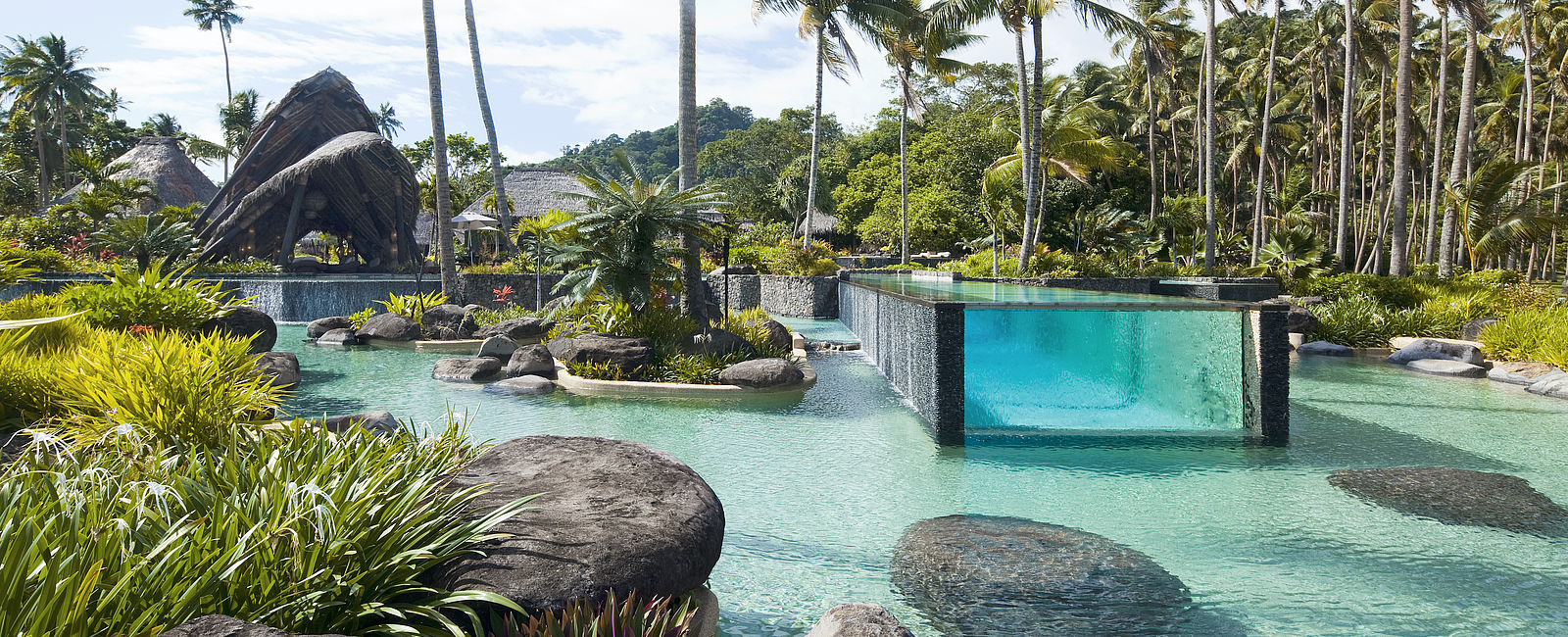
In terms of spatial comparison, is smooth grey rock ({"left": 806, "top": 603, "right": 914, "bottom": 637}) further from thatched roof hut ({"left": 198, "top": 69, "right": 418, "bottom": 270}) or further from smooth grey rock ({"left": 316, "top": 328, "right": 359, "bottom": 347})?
thatched roof hut ({"left": 198, "top": 69, "right": 418, "bottom": 270})

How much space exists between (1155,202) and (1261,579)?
3869 centimetres

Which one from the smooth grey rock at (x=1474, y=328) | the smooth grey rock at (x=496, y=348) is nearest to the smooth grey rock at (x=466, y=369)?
the smooth grey rock at (x=496, y=348)

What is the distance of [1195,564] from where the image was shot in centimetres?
499

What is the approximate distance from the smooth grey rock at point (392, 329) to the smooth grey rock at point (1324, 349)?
16923mm

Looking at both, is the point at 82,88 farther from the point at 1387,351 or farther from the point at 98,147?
the point at 1387,351

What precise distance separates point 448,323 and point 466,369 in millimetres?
5981

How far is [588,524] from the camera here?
11.5 feet

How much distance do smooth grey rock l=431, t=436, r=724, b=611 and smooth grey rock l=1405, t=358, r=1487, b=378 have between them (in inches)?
517

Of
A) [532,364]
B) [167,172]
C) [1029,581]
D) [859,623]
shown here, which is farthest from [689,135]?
[167,172]

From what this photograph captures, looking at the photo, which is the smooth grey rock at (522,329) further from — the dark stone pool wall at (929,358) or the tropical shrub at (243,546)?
the tropical shrub at (243,546)

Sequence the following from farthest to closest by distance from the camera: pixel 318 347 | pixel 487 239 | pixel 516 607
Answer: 1. pixel 487 239
2. pixel 318 347
3. pixel 516 607

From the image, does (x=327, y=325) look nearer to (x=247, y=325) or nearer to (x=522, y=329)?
(x=522, y=329)

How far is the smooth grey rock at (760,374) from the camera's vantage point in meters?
11.3

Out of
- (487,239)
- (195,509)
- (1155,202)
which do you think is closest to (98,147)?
(487,239)
